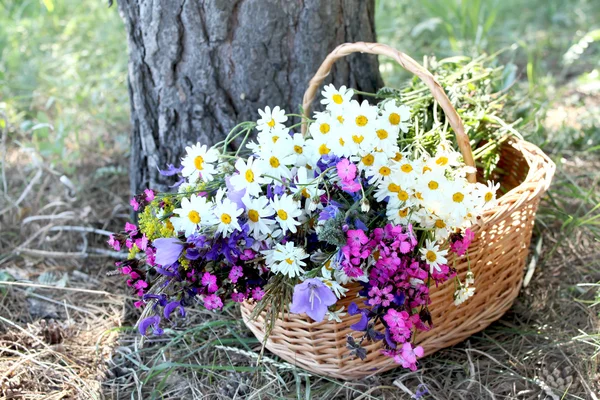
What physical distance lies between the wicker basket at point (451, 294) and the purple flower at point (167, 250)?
0.30m

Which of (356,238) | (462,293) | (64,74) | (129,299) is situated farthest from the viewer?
(64,74)

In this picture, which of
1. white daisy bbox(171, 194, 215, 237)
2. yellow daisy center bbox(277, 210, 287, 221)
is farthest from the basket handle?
white daisy bbox(171, 194, 215, 237)

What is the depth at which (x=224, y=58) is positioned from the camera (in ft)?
6.12

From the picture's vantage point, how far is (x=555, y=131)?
2.71m

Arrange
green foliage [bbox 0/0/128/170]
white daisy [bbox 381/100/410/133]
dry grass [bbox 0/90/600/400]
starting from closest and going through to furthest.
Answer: white daisy [bbox 381/100/410/133] < dry grass [bbox 0/90/600/400] < green foliage [bbox 0/0/128/170]

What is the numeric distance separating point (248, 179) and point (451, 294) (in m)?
0.64

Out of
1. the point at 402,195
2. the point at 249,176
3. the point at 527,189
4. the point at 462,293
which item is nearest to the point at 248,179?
the point at 249,176

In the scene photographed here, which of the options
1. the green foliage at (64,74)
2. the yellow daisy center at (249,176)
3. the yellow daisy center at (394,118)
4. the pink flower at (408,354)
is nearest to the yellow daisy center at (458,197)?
the yellow daisy center at (394,118)

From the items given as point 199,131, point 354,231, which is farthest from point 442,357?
point 199,131

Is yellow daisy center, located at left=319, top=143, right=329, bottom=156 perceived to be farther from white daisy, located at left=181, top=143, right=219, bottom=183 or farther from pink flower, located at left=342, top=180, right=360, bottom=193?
white daisy, located at left=181, top=143, right=219, bottom=183

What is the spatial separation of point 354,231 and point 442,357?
2.13 feet

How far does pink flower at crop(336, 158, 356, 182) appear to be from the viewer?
4.16 feet

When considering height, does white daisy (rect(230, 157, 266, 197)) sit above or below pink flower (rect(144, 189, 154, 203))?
above

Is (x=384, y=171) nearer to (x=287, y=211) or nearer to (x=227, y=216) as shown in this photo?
(x=287, y=211)
